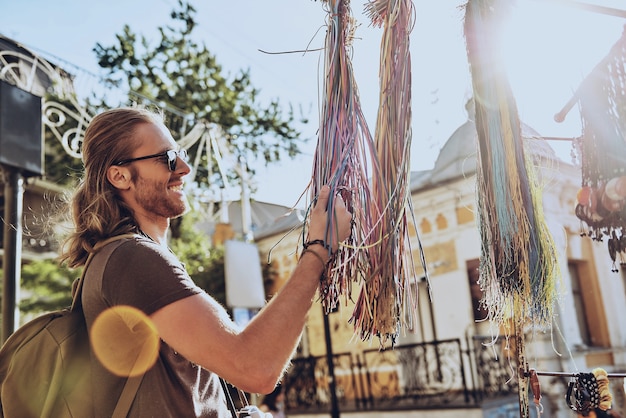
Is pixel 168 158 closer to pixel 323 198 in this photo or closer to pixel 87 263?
pixel 87 263

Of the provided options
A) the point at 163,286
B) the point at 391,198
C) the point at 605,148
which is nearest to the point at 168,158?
the point at 163,286

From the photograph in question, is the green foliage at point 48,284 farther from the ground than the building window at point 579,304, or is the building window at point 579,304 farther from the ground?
the green foliage at point 48,284

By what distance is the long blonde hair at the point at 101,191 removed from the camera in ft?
5.37

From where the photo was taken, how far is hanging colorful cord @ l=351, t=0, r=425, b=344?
156cm

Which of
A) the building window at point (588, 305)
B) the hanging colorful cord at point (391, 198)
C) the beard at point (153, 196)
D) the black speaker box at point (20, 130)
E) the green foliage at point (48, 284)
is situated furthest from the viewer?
the green foliage at point (48, 284)

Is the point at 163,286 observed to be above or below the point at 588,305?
above

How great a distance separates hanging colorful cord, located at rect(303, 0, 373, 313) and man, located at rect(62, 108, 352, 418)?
0.10 meters

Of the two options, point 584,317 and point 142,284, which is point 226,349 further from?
point 584,317

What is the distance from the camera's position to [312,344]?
40.6 feet

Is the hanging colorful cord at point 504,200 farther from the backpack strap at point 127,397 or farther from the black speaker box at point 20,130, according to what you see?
the black speaker box at point 20,130

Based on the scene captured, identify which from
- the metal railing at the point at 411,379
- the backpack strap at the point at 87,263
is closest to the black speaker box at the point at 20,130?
the backpack strap at the point at 87,263

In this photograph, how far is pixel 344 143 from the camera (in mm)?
1635

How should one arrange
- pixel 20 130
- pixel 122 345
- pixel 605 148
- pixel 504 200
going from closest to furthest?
1. pixel 122 345
2. pixel 504 200
3. pixel 605 148
4. pixel 20 130

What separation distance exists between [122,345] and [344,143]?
785 millimetres
